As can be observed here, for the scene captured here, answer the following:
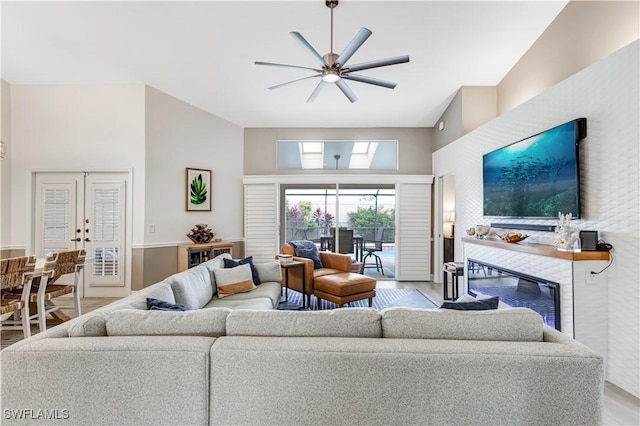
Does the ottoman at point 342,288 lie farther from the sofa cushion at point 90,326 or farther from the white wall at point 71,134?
the white wall at point 71,134

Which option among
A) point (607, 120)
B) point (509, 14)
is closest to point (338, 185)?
point (509, 14)

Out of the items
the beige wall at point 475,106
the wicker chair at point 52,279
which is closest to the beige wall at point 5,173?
the wicker chair at point 52,279

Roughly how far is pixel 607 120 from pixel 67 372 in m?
3.97

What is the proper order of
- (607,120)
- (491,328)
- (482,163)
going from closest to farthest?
(491,328) → (607,120) → (482,163)

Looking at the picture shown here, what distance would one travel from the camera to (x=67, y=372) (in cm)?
131

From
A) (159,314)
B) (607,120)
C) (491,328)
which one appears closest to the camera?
(491,328)

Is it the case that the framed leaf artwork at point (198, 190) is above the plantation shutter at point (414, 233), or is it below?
above

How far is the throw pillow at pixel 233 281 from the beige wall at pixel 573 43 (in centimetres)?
432

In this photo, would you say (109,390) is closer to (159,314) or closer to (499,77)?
(159,314)

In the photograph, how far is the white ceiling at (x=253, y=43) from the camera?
312cm

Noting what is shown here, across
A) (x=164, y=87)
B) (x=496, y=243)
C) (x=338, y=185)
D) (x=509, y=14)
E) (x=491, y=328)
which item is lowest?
(x=491, y=328)

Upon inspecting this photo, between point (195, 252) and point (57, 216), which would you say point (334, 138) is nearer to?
point (195, 252)

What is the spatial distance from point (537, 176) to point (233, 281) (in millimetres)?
3499

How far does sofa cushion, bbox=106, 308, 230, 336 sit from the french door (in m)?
3.51
